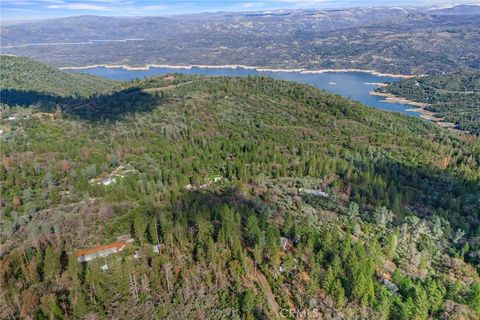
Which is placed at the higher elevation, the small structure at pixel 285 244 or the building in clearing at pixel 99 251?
the building in clearing at pixel 99 251

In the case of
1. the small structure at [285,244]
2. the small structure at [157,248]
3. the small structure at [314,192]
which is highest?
the small structure at [157,248]

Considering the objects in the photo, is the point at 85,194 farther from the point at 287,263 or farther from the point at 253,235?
the point at 287,263

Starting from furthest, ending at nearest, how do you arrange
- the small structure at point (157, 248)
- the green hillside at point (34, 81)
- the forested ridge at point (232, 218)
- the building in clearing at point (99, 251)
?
1. the green hillside at point (34, 81)
2. the small structure at point (157, 248)
3. the building in clearing at point (99, 251)
4. the forested ridge at point (232, 218)

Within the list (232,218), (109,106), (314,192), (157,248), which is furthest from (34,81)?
(232,218)

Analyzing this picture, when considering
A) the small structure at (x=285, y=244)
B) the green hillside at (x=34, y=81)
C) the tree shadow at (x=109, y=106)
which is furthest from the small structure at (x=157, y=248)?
the green hillside at (x=34, y=81)

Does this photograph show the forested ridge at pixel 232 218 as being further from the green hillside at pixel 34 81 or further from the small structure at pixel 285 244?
the green hillside at pixel 34 81

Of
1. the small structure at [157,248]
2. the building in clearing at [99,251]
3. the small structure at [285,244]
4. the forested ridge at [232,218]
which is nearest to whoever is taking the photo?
the forested ridge at [232,218]

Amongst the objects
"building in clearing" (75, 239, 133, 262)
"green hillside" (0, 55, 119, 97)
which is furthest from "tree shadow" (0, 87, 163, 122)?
"building in clearing" (75, 239, 133, 262)

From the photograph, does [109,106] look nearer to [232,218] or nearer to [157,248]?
[232,218]
